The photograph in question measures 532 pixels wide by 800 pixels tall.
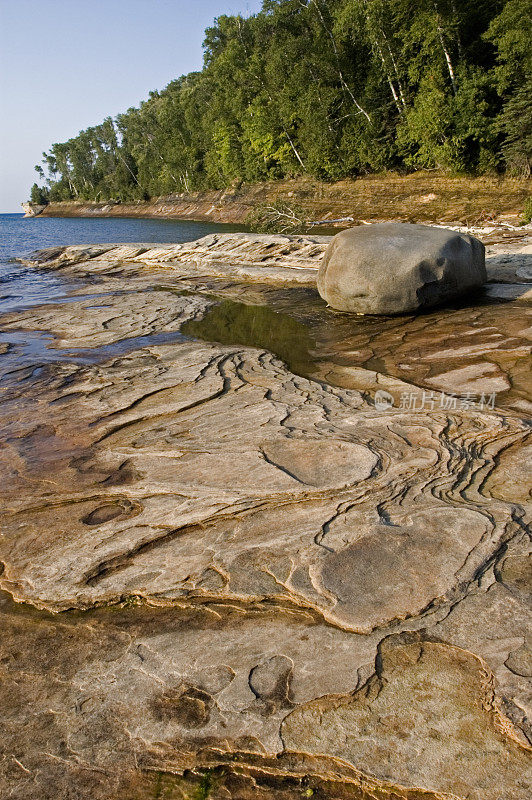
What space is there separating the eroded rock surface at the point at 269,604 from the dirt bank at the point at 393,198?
16538mm

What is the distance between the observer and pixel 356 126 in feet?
105

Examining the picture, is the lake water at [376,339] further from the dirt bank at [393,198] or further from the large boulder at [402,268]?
the dirt bank at [393,198]

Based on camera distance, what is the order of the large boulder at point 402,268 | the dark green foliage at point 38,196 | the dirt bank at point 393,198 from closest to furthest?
1. the large boulder at point 402,268
2. the dirt bank at point 393,198
3. the dark green foliage at point 38,196

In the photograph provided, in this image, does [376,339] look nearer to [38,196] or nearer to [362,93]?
[362,93]

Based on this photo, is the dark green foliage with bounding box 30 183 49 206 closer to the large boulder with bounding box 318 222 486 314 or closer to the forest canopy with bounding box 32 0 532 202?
the forest canopy with bounding box 32 0 532 202

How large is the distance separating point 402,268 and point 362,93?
28.2m

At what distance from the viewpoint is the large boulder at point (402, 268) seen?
8.91 m

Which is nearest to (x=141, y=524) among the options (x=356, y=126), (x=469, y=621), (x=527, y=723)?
(x=469, y=621)

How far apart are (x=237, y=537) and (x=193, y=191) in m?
59.0

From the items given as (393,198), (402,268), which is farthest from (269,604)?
(393,198)

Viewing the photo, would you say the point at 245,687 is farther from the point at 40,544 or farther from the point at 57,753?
the point at 40,544

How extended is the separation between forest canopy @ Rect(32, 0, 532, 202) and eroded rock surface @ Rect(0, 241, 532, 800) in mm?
21897

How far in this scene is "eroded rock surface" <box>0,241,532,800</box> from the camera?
2.25 meters

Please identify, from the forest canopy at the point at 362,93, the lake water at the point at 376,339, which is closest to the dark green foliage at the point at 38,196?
the forest canopy at the point at 362,93
